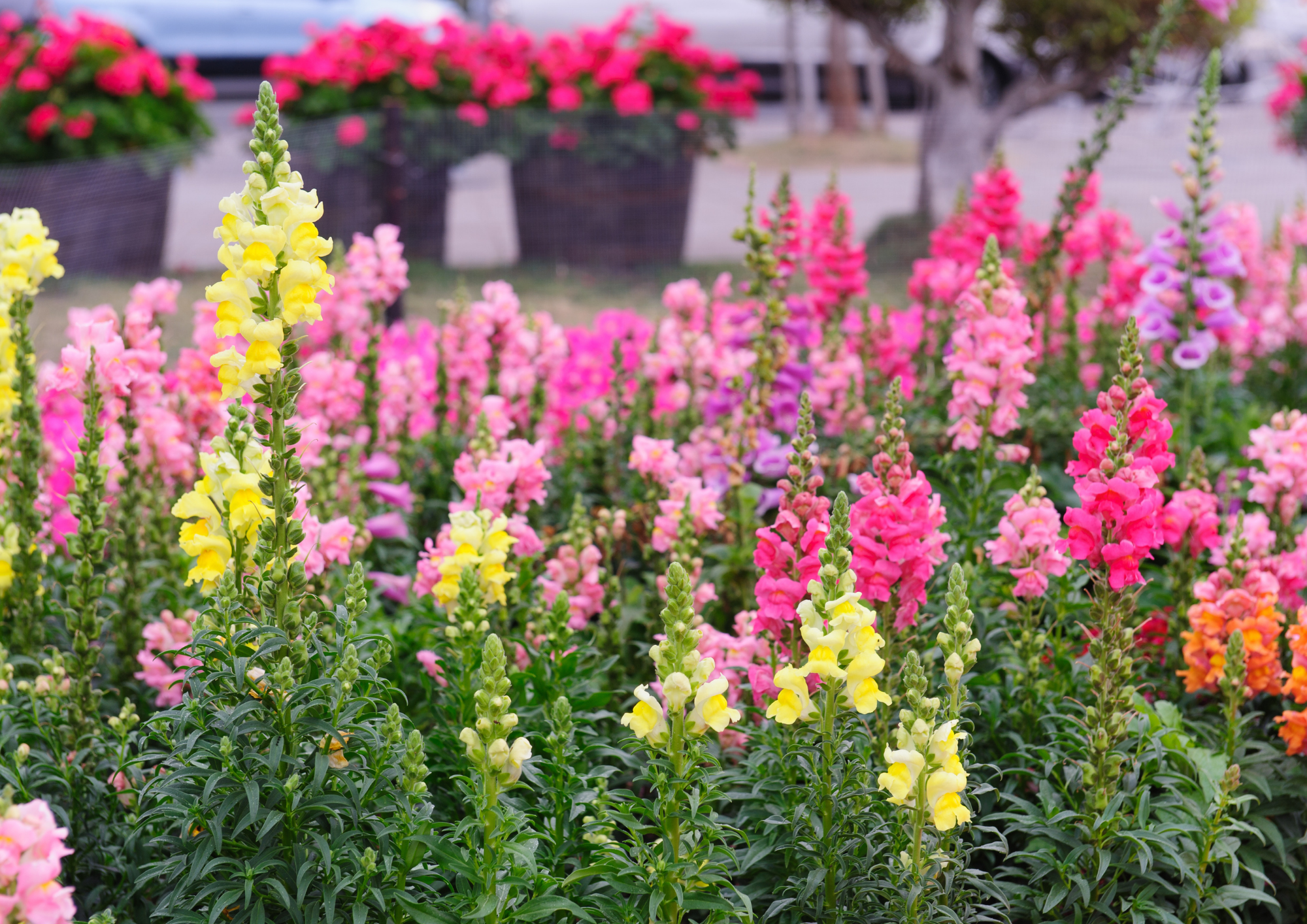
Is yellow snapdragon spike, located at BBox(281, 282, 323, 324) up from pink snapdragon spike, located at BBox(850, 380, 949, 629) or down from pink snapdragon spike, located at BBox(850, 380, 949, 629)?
up

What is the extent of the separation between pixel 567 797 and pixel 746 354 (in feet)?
6.26

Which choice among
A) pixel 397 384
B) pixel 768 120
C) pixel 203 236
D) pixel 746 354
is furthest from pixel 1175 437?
pixel 768 120

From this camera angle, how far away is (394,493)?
13.2 feet

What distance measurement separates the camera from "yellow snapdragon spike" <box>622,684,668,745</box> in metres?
2.23

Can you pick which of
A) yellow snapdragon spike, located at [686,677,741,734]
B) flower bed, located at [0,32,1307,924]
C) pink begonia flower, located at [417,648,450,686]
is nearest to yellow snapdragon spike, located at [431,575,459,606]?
flower bed, located at [0,32,1307,924]

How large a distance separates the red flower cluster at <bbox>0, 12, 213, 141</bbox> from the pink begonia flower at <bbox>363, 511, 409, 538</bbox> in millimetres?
7126

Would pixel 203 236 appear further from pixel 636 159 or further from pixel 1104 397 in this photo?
pixel 1104 397

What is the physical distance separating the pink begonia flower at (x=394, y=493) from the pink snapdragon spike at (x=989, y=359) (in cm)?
166

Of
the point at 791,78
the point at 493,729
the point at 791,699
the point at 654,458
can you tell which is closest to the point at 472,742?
the point at 493,729

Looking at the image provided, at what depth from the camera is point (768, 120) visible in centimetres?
2159

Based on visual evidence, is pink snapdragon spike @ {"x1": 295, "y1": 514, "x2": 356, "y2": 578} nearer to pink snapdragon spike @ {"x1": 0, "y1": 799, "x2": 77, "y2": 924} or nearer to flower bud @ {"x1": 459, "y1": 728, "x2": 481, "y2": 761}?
flower bud @ {"x1": 459, "y1": 728, "x2": 481, "y2": 761}

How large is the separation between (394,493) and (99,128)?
722cm

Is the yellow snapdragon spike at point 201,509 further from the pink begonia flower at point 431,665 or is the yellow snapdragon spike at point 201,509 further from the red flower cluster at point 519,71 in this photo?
the red flower cluster at point 519,71

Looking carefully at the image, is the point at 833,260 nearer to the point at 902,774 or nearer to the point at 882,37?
the point at 902,774
